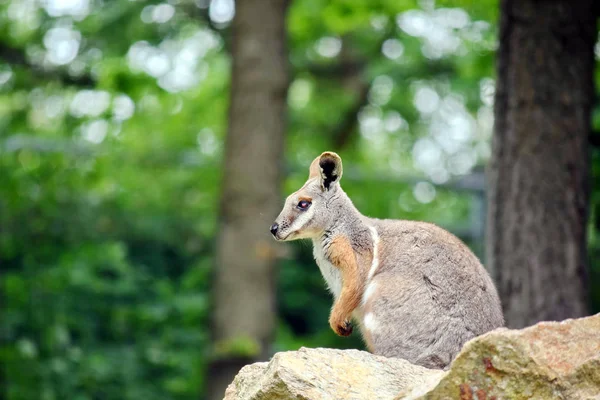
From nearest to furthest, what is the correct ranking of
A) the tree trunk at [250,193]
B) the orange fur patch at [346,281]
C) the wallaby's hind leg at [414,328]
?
1. the wallaby's hind leg at [414,328]
2. the orange fur patch at [346,281]
3. the tree trunk at [250,193]

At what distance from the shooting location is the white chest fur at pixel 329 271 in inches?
200

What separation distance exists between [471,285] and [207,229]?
748 cm

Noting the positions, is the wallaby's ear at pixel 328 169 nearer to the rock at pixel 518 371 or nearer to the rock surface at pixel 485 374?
the rock surface at pixel 485 374

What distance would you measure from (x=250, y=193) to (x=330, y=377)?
5.92 meters

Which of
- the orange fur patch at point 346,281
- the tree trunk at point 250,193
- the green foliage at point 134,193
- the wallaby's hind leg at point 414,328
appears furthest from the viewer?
the green foliage at point 134,193

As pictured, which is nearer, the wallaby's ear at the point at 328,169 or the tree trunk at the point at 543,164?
the wallaby's ear at the point at 328,169

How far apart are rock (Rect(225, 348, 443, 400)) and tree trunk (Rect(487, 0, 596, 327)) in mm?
3239

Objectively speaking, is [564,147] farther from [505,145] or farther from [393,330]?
[393,330]

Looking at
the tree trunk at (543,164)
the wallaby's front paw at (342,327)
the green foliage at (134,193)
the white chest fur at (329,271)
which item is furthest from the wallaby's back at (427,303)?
the green foliage at (134,193)

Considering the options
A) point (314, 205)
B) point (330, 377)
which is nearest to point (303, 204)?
point (314, 205)

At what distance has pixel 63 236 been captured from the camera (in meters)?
11.1

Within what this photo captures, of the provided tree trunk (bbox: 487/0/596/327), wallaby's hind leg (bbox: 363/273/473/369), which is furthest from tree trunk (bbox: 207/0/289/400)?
wallaby's hind leg (bbox: 363/273/473/369)

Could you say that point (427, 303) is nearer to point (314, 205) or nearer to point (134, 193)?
point (314, 205)

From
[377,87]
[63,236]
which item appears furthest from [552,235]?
[377,87]
